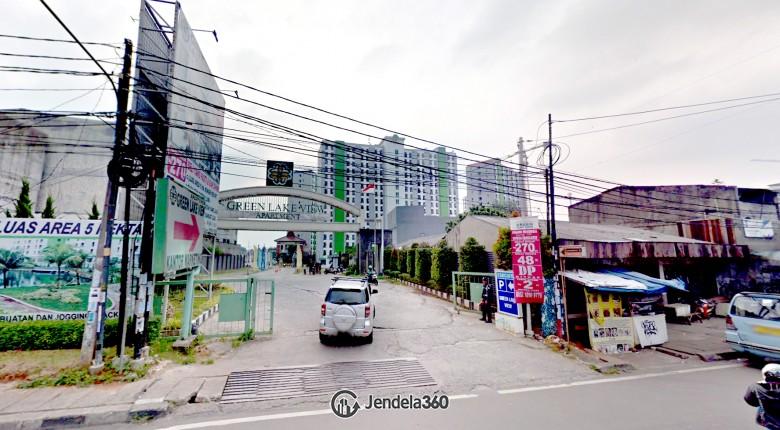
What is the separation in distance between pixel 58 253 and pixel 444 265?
1594 cm

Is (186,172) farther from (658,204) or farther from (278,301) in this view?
(658,204)

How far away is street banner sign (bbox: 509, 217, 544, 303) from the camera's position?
9172 mm

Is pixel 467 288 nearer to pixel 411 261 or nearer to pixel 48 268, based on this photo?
pixel 411 261

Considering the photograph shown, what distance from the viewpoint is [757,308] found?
738 centimetres

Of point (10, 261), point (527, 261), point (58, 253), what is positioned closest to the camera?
point (10, 261)

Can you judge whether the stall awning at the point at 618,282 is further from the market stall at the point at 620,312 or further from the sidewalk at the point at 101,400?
the sidewalk at the point at 101,400

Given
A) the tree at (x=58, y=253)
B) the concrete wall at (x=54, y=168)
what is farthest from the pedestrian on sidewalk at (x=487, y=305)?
the concrete wall at (x=54, y=168)

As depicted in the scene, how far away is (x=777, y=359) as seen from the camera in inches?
274

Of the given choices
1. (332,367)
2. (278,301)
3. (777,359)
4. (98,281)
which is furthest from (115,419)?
(777,359)

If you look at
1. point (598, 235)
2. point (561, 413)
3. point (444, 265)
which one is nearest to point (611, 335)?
point (561, 413)

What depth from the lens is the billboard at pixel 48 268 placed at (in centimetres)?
816

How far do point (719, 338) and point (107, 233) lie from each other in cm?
1749

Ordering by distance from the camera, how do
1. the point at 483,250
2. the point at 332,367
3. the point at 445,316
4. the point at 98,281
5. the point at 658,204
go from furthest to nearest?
the point at 658,204
the point at 483,250
the point at 445,316
the point at 332,367
the point at 98,281

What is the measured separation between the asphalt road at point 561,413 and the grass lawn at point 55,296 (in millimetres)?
6568
